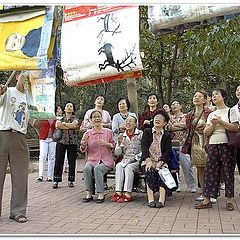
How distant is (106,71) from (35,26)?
88cm

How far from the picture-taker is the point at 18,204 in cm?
487

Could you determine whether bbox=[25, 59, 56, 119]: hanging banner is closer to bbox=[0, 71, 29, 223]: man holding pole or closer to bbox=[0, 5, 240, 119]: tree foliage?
bbox=[0, 71, 29, 223]: man holding pole

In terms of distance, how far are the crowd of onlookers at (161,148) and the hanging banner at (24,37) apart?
1606 millimetres

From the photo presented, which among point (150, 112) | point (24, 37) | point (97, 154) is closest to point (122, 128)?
point (150, 112)

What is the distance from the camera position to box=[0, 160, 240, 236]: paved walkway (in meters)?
4.33

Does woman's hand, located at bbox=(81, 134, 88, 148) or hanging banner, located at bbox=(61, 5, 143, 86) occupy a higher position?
hanging banner, located at bbox=(61, 5, 143, 86)

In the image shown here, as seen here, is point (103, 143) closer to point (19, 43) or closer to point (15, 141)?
point (15, 141)

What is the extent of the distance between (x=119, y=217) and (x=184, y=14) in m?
2.41

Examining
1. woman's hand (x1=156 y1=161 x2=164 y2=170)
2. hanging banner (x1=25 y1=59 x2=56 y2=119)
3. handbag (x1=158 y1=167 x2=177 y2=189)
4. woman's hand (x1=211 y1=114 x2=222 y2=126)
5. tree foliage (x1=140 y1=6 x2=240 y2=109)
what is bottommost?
handbag (x1=158 y1=167 x2=177 y2=189)

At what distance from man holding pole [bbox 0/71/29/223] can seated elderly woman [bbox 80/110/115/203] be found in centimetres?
137

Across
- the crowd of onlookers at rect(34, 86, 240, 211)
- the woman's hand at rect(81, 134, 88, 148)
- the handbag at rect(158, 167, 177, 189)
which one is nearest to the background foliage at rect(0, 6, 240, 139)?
the crowd of onlookers at rect(34, 86, 240, 211)

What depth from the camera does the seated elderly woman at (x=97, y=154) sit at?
605cm

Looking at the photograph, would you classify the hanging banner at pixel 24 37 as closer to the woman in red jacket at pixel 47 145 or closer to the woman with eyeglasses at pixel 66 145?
the woman with eyeglasses at pixel 66 145

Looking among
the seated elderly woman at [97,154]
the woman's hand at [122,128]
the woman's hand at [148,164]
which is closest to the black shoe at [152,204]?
the woman's hand at [148,164]
